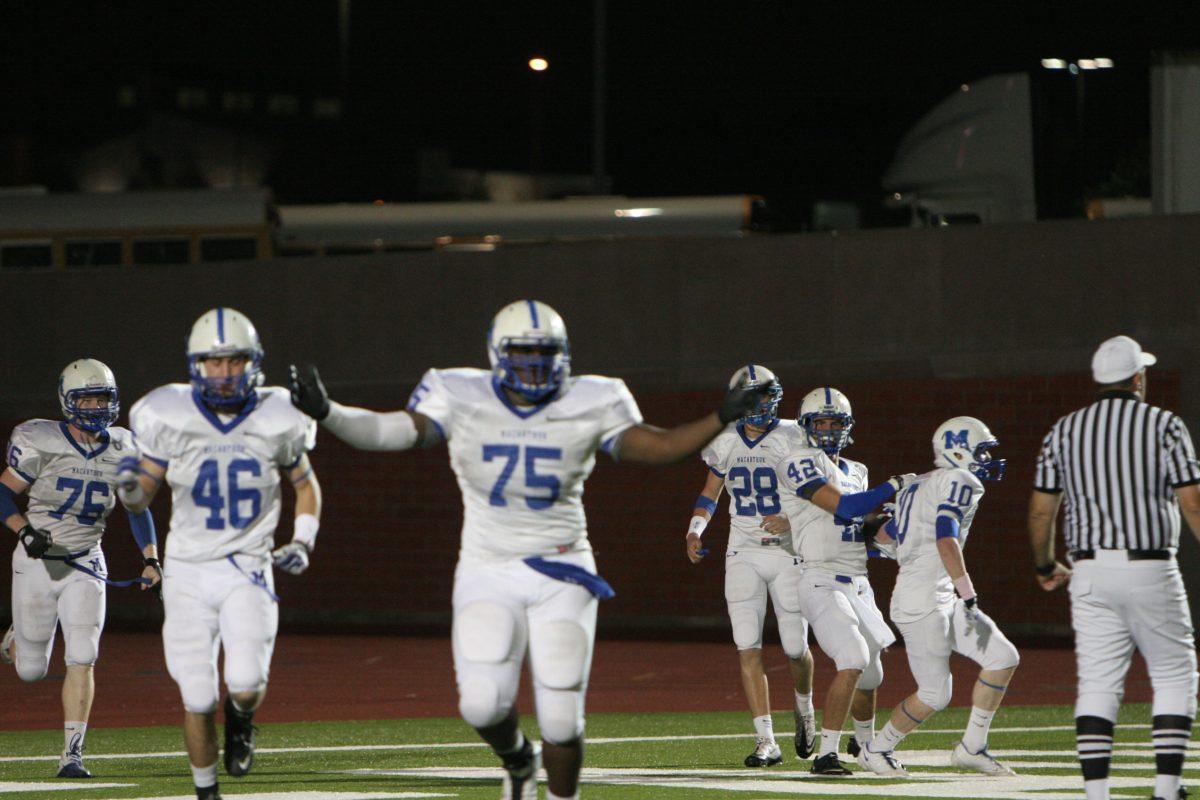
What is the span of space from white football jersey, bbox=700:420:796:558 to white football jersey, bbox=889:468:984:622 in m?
1.08

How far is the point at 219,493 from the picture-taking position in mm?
8516

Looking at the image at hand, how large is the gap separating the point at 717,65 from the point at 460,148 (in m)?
11.2

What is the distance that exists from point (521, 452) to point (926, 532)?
385cm

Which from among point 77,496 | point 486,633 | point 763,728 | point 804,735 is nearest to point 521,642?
point 486,633

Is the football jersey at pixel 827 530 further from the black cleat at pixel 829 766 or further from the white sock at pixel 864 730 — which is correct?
the black cleat at pixel 829 766

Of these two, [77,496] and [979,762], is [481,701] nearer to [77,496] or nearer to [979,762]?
[979,762]

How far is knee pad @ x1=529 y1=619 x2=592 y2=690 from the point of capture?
739 centimetres

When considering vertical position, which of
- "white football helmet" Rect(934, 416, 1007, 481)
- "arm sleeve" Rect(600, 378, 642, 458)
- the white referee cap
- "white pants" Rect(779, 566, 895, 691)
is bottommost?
"white pants" Rect(779, 566, 895, 691)

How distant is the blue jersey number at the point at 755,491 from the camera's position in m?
11.8

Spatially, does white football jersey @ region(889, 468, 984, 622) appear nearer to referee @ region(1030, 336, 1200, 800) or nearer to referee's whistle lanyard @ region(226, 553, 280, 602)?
referee @ region(1030, 336, 1200, 800)

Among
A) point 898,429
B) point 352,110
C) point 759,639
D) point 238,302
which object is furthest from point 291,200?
point 759,639

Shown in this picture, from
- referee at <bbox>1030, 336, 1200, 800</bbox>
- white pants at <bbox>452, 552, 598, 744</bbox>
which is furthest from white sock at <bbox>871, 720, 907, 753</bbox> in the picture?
white pants at <bbox>452, 552, 598, 744</bbox>

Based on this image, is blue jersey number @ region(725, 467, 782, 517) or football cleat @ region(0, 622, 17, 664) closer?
football cleat @ region(0, 622, 17, 664)

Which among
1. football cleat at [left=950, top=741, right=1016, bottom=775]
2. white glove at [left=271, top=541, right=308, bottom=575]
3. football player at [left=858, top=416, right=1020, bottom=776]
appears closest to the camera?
white glove at [left=271, top=541, right=308, bottom=575]
